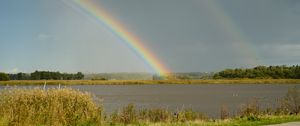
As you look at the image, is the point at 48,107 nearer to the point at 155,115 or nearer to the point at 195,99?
the point at 155,115

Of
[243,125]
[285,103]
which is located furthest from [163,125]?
[285,103]

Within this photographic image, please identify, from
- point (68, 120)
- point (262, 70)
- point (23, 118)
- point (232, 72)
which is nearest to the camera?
point (23, 118)

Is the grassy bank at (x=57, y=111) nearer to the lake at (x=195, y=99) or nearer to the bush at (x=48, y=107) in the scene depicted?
the bush at (x=48, y=107)

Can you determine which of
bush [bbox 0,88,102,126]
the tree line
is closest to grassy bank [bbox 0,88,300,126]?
bush [bbox 0,88,102,126]

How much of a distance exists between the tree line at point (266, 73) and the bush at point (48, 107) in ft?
444

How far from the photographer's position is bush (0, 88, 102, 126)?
17922 mm

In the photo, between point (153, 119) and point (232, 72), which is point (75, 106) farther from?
point (232, 72)

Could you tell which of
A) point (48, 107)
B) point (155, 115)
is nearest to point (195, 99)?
point (155, 115)

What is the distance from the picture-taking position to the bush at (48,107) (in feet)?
58.8

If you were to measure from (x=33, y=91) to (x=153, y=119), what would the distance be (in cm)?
682

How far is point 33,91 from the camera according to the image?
19406mm

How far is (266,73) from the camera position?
15425 cm

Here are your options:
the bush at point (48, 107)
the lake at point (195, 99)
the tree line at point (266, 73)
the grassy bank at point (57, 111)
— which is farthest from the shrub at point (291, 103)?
the tree line at point (266, 73)

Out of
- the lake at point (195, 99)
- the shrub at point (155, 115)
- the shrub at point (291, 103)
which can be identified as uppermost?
the shrub at point (291, 103)
